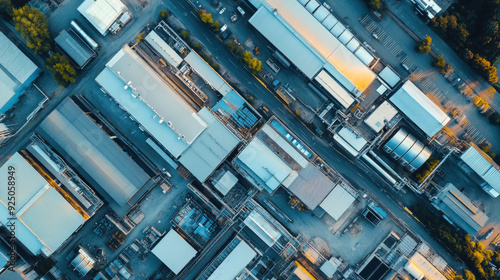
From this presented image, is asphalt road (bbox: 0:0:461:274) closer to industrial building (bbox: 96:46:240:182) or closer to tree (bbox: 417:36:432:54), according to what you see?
industrial building (bbox: 96:46:240:182)

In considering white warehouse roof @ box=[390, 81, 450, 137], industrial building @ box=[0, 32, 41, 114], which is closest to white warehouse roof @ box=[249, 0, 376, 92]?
white warehouse roof @ box=[390, 81, 450, 137]

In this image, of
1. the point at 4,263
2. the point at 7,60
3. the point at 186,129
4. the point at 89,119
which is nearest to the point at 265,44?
the point at 186,129

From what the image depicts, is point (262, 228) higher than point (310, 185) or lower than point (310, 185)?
lower

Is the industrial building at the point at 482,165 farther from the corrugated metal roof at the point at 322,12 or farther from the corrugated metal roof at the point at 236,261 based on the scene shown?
the corrugated metal roof at the point at 236,261

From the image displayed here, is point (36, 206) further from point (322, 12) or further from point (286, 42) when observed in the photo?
point (322, 12)

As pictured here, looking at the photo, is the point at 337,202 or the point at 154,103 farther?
the point at 337,202

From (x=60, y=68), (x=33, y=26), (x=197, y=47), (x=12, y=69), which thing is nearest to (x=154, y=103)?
(x=197, y=47)

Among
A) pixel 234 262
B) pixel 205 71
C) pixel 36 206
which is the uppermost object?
pixel 205 71
